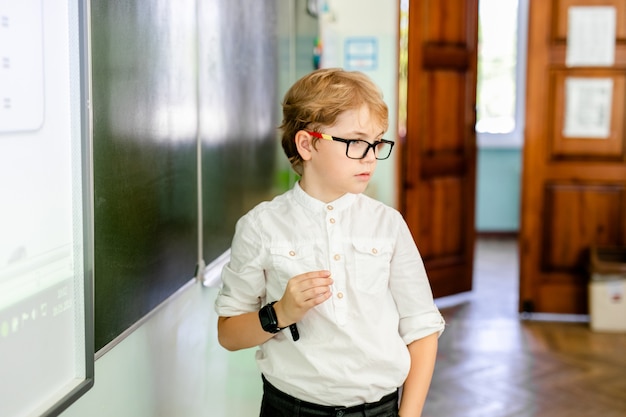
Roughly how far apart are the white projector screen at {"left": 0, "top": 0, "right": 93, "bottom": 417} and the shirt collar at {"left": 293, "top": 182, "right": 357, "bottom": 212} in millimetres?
452

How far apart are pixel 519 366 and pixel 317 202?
2866mm

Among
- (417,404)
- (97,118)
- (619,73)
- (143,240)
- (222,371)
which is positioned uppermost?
(619,73)

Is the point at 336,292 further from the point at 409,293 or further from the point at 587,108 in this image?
the point at 587,108

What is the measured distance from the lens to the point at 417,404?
153 cm

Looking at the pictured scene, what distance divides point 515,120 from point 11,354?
759cm

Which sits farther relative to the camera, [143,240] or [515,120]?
[515,120]

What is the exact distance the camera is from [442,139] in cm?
530

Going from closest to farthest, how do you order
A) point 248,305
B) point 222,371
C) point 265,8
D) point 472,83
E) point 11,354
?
point 11,354 < point 248,305 < point 222,371 < point 265,8 < point 472,83

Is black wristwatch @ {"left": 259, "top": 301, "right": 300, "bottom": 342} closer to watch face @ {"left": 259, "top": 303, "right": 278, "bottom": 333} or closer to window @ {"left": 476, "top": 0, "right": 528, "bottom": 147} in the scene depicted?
watch face @ {"left": 259, "top": 303, "right": 278, "bottom": 333}

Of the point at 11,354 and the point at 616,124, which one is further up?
the point at 616,124

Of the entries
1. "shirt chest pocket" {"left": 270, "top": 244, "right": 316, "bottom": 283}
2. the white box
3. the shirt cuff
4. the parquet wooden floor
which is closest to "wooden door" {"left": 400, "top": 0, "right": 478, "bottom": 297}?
the parquet wooden floor

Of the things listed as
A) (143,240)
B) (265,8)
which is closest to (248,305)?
(143,240)

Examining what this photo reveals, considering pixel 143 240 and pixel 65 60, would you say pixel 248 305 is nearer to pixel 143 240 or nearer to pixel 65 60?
pixel 143 240

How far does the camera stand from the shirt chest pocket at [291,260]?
1.46m
